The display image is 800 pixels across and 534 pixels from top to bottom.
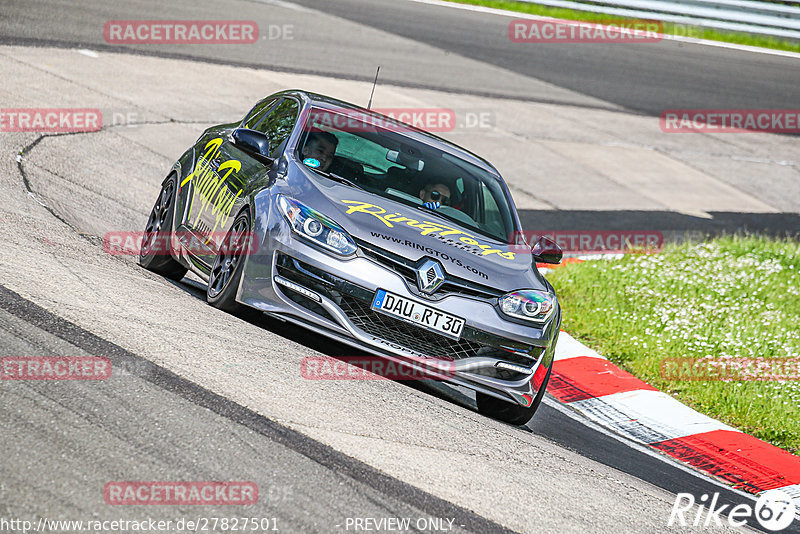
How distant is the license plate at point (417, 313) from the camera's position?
223 inches

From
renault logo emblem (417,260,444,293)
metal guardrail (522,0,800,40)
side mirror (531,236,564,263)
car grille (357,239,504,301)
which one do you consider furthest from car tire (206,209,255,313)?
metal guardrail (522,0,800,40)

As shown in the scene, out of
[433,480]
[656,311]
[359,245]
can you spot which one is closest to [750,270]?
[656,311]

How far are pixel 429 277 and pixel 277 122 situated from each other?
7.36 ft

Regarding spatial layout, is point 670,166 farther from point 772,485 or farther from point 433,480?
point 433,480

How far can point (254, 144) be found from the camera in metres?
6.63

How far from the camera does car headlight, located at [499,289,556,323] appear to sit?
593 centimetres

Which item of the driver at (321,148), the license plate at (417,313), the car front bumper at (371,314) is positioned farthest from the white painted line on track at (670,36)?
the license plate at (417,313)

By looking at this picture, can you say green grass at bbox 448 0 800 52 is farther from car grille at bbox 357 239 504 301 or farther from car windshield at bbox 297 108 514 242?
car grille at bbox 357 239 504 301

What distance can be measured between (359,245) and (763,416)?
3.46 meters

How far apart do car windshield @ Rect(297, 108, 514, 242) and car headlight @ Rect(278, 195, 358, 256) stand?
0.69 metres

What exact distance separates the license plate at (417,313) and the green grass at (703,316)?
2.72 meters

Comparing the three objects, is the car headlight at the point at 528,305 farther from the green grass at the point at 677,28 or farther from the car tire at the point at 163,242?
the green grass at the point at 677,28

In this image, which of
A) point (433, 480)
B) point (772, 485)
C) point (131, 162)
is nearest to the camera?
point (433, 480)

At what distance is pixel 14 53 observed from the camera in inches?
549
